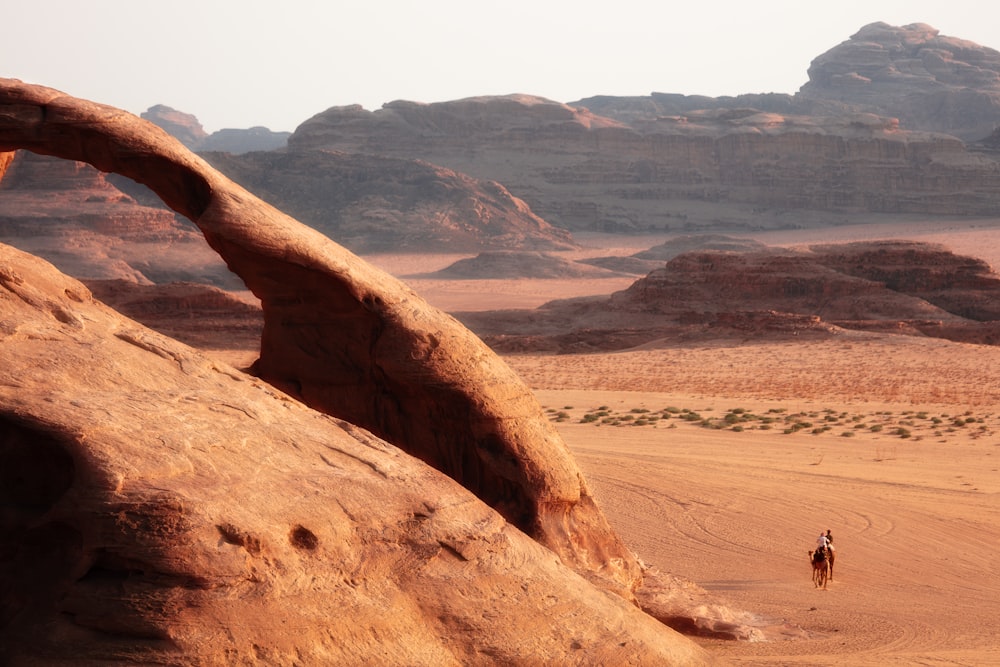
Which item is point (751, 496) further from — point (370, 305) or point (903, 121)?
point (903, 121)

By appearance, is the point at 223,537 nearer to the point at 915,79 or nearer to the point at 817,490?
the point at 817,490

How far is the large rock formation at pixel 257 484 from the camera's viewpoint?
5191mm

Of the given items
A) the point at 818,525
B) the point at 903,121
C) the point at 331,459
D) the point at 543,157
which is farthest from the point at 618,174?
the point at 331,459

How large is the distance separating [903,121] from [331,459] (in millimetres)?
142233

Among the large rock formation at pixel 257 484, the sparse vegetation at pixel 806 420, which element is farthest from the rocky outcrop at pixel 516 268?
the large rock formation at pixel 257 484

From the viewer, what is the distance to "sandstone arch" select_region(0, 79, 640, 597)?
7480 millimetres

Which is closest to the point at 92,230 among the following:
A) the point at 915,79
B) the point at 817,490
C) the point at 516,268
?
the point at 516,268

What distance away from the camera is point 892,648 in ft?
26.1

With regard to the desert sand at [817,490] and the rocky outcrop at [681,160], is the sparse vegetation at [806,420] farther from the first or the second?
the rocky outcrop at [681,160]

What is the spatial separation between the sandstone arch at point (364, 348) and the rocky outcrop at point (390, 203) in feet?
250

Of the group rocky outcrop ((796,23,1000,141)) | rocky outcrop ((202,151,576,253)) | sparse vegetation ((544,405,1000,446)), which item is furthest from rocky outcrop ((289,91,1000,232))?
sparse vegetation ((544,405,1000,446))

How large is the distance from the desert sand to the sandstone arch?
155cm

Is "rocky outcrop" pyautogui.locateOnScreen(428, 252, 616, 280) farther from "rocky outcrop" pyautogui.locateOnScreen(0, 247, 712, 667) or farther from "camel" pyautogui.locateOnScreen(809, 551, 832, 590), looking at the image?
"rocky outcrop" pyautogui.locateOnScreen(0, 247, 712, 667)

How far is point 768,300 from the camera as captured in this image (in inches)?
1734
